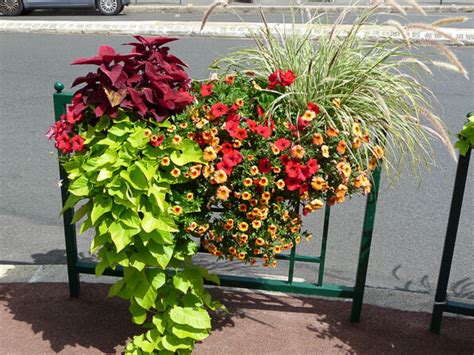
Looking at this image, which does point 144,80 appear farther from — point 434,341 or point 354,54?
point 434,341

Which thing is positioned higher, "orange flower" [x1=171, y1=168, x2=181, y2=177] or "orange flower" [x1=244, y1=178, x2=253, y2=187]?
"orange flower" [x1=171, y1=168, x2=181, y2=177]

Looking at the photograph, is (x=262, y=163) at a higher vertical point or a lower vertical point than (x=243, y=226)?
higher

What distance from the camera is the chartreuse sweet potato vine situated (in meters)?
2.68

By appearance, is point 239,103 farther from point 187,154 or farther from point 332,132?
point 332,132

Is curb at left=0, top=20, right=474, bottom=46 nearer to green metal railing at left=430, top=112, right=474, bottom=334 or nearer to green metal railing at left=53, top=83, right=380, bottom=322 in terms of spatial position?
green metal railing at left=53, top=83, right=380, bottom=322

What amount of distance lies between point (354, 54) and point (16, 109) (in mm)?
5521

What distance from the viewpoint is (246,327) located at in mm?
3398

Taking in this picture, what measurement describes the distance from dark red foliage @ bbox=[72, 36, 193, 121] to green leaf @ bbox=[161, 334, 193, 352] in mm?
1067

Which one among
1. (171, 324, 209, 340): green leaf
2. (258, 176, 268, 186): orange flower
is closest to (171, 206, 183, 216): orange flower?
(258, 176, 268, 186): orange flower

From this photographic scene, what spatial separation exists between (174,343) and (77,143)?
1.07 meters

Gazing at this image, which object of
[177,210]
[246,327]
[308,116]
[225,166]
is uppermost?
[308,116]

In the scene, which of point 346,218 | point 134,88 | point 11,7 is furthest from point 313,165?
point 11,7

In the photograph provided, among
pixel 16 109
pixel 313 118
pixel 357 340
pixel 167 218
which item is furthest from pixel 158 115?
pixel 16 109

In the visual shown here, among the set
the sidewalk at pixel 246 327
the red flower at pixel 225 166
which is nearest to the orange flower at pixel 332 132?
the red flower at pixel 225 166
